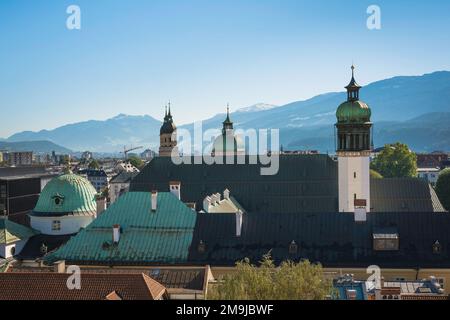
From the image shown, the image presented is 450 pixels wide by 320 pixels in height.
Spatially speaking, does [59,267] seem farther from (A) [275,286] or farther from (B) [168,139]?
(B) [168,139]

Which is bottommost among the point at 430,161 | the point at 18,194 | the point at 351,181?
the point at 18,194

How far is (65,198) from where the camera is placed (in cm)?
5562

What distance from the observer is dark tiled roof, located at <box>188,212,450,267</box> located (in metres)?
43.5

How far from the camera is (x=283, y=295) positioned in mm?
27938

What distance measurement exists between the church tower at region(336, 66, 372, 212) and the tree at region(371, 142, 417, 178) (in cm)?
4847

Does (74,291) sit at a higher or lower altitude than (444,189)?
lower

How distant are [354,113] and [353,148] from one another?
341 centimetres

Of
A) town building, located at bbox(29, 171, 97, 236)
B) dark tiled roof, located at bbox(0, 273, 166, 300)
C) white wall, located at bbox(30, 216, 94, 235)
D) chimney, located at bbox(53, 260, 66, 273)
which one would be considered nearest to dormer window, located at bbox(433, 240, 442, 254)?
dark tiled roof, located at bbox(0, 273, 166, 300)

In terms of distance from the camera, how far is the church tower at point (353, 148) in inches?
2596

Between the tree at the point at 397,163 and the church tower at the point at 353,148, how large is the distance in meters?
48.5

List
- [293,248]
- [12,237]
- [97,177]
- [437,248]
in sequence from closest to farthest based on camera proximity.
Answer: [437,248] < [293,248] < [12,237] < [97,177]

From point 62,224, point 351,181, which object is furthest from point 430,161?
point 62,224
